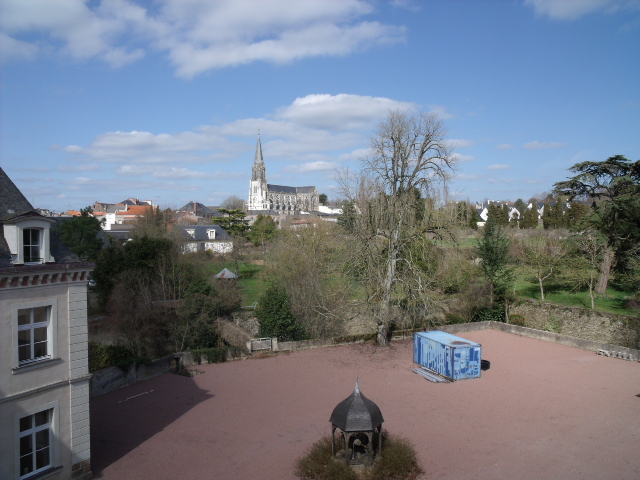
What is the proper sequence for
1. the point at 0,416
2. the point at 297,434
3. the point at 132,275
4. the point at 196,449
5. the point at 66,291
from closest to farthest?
1. the point at 0,416
2. the point at 66,291
3. the point at 196,449
4. the point at 297,434
5. the point at 132,275

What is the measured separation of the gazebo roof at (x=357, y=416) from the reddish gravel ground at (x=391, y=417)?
1749 millimetres

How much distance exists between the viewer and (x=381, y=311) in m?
23.1

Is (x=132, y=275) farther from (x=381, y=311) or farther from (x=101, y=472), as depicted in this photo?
(x=101, y=472)

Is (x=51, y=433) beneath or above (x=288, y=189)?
beneath

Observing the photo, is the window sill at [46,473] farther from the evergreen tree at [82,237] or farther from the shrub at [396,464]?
the evergreen tree at [82,237]

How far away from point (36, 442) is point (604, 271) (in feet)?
106

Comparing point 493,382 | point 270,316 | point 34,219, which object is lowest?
point 493,382

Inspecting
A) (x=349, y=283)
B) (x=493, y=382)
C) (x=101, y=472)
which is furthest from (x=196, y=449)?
(x=349, y=283)

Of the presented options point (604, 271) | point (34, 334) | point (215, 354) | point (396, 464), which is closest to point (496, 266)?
point (604, 271)

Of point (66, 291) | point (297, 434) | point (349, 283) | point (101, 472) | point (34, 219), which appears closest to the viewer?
point (34, 219)

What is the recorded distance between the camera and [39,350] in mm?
10398

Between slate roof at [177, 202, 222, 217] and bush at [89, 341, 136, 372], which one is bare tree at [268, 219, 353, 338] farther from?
slate roof at [177, 202, 222, 217]

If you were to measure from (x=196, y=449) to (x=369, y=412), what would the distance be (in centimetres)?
497

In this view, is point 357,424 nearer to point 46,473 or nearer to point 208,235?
point 46,473
